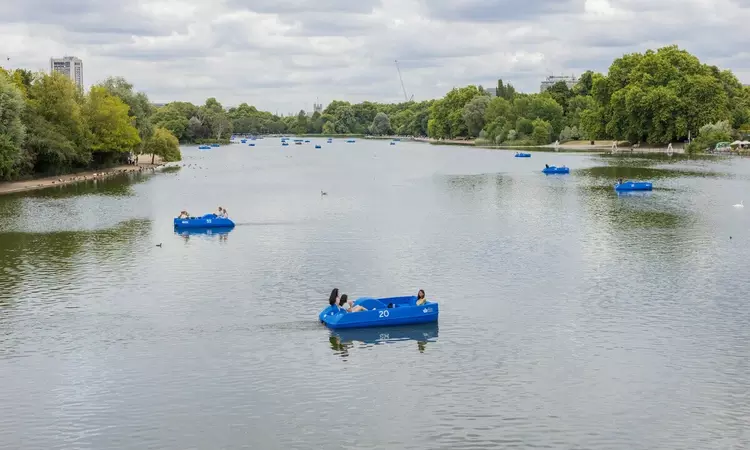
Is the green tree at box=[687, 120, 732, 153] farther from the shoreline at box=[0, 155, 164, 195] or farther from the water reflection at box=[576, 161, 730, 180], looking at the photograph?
the shoreline at box=[0, 155, 164, 195]

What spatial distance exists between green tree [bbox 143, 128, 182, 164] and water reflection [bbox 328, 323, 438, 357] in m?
104

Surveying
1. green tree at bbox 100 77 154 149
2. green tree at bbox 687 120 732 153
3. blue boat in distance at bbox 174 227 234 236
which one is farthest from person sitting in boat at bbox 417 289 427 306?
green tree at bbox 687 120 732 153

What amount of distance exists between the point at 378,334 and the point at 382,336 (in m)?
0.27

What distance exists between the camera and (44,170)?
9588cm

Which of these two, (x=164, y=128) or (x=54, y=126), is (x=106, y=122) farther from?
(x=164, y=128)

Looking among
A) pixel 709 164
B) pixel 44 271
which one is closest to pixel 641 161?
pixel 709 164

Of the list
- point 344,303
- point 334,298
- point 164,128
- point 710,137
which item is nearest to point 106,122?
point 164,128

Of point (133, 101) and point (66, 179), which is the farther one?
point (133, 101)

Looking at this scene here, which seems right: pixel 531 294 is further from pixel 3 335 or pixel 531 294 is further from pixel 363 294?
pixel 3 335

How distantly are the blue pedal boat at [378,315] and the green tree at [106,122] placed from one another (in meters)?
77.7

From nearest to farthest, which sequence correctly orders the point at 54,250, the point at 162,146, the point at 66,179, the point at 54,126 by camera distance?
the point at 54,250
the point at 54,126
the point at 66,179
the point at 162,146

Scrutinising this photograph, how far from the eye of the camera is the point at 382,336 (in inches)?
1276

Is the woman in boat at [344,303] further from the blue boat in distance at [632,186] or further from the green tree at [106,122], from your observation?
the green tree at [106,122]

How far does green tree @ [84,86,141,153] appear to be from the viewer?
343ft
